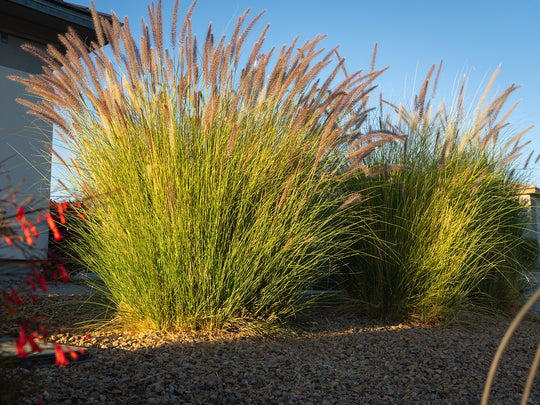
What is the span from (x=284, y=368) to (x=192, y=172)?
1098mm

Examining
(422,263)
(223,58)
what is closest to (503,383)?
(422,263)

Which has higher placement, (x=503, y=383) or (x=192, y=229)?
(x=192, y=229)

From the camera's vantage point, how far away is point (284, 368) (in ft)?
6.89

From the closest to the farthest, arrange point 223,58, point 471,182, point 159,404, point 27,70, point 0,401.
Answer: point 0,401 → point 159,404 → point 223,58 → point 471,182 → point 27,70

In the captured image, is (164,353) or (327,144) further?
(327,144)

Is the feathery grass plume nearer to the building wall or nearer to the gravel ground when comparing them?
the gravel ground

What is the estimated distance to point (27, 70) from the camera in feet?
19.1

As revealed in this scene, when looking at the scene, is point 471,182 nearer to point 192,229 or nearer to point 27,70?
point 192,229

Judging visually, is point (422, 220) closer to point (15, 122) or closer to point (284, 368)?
point (284, 368)

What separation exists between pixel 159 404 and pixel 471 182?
2861 millimetres

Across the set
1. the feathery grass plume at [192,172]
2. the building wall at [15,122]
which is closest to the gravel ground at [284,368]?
the feathery grass plume at [192,172]

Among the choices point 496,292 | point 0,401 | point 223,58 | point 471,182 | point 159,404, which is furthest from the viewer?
point 496,292

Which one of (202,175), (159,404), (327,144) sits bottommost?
(159,404)

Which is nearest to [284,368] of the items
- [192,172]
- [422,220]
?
[192,172]
